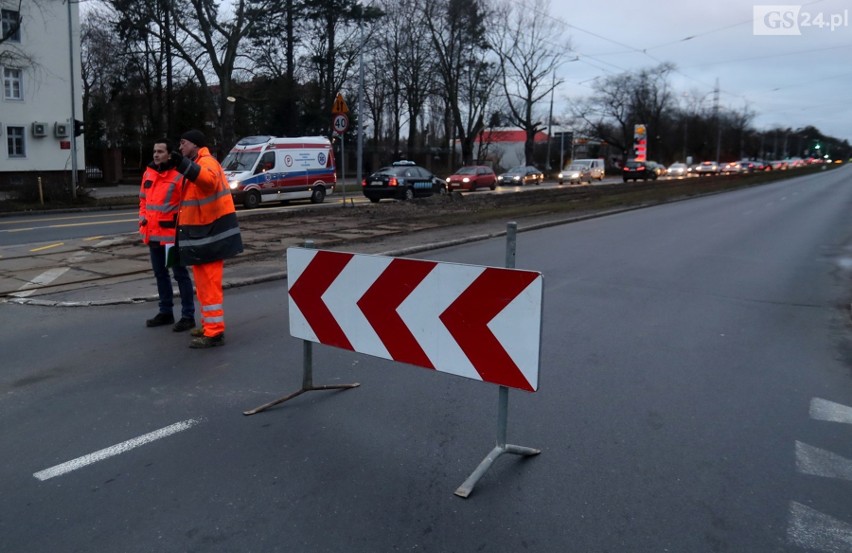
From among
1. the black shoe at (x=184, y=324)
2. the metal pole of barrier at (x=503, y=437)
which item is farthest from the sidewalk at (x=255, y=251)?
the metal pole of barrier at (x=503, y=437)

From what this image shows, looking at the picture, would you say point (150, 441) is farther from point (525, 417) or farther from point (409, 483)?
point (525, 417)

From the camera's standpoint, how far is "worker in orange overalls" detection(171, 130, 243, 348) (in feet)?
20.6

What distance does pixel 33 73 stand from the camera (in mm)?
32250

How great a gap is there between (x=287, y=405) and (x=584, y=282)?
19.9 feet

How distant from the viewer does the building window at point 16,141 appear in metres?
32.5

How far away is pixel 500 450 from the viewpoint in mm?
4051

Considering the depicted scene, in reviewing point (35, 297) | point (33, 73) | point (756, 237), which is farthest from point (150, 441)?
point (33, 73)

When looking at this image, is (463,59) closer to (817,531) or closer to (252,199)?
(252,199)

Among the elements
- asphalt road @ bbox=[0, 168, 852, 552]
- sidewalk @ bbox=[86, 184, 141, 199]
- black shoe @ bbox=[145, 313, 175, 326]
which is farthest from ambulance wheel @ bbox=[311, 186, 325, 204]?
black shoe @ bbox=[145, 313, 175, 326]

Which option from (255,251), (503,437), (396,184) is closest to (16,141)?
(396,184)

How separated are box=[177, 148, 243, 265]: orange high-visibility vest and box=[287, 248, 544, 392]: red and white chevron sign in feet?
5.07

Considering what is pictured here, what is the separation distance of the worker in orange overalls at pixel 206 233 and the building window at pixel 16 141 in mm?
31778

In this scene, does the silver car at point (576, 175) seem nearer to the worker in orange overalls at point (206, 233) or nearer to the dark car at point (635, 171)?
the dark car at point (635, 171)

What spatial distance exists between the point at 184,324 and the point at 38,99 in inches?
1273
